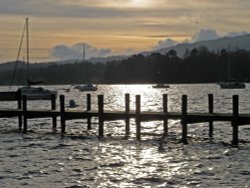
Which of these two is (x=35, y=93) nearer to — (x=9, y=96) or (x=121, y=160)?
(x=9, y=96)

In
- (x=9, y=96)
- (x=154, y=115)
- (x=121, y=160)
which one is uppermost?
(x=9, y=96)

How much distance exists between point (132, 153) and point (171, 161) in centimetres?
332

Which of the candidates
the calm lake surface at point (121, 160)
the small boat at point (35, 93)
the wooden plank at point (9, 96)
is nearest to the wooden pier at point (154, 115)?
the calm lake surface at point (121, 160)

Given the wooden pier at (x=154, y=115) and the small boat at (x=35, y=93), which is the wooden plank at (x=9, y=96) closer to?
the wooden pier at (x=154, y=115)

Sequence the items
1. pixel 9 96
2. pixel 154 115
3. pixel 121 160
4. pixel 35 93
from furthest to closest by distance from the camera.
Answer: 1. pixel 35 93
2. pixel 9 96
3. pixel 154 115
4. pixel 121 160

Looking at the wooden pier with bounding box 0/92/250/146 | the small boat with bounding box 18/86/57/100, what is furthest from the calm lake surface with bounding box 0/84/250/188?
the small boat with bounding box 18/86/57/100

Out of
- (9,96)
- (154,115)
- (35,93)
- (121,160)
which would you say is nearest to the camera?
(121,160)

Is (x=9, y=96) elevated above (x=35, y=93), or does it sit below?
above

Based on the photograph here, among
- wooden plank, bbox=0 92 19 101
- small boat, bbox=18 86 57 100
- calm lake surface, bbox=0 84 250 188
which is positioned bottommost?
calm lake surface, bbox=0 84 250 188

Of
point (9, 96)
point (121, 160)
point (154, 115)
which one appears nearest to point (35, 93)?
point (9, 96)

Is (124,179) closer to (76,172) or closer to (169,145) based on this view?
(76,172)

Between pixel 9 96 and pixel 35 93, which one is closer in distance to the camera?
pixel 9 96

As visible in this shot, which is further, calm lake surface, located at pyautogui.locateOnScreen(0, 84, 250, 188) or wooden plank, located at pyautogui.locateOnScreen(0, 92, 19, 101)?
wooden plank, located at pyautogui.locateOnScreen(0, 92, 19, 101)

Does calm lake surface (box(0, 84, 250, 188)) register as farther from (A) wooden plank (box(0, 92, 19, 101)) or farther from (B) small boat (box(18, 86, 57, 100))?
(B) small boat (box(18, 86, 57, 100))
